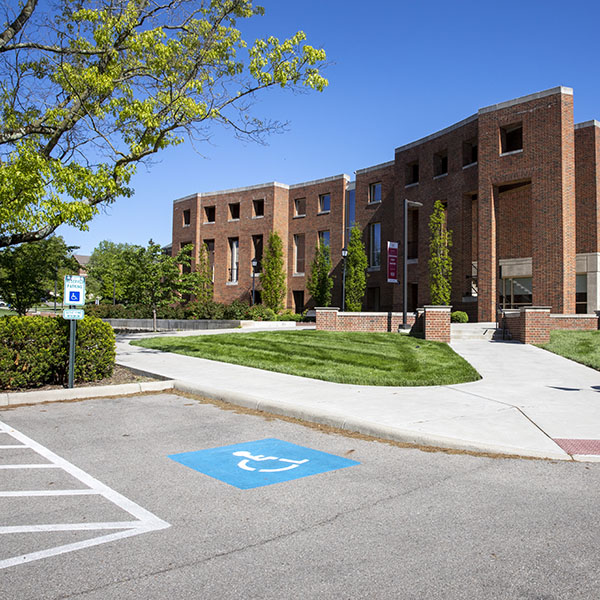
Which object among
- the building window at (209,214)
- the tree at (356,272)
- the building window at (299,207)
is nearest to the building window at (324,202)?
the building window at (299,207)

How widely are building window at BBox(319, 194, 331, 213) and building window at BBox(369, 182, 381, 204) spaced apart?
150 inches

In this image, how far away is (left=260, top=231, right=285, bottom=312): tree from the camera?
3988 cm

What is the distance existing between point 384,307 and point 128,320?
1628cm

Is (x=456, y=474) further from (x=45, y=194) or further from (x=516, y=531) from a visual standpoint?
(x=45, y=194)

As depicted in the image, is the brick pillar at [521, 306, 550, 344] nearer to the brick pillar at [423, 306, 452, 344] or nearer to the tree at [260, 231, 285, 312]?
the brick pillar at [423, 306, 452, 344]

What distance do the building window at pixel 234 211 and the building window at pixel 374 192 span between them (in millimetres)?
11829

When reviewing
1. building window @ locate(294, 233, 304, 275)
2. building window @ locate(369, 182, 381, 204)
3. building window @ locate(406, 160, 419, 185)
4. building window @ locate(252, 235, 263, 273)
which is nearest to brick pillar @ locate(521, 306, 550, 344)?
building window @ locate(406, 160, 419, 185)

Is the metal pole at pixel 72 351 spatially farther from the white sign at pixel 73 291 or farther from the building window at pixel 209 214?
the building window at pixel 209 214

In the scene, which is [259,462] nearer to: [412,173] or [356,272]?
[412,173]

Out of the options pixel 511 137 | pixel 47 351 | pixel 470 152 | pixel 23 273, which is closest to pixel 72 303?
pixel 47 351

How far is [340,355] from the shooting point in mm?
14461

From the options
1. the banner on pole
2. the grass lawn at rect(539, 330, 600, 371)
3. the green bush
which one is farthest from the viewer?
the banner on pole

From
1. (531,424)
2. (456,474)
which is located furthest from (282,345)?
(456,474)

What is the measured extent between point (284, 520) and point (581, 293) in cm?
2703
